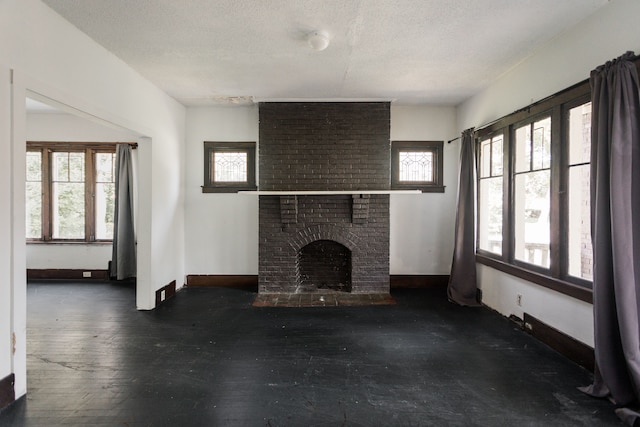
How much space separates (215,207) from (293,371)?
303 centimetres

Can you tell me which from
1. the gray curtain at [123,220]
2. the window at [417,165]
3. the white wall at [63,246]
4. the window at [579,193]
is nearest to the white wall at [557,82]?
the window at [579,193]

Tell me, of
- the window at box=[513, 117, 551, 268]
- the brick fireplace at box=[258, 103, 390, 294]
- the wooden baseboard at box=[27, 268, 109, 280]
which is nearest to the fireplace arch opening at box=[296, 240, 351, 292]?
the brick fireplace at box=[258, 103, 390, 294]

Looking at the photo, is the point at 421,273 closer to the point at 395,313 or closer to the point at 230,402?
the point at 395,313

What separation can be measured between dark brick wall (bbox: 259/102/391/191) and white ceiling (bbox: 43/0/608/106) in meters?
0.42

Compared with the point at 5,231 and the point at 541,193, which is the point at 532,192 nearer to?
the point at 541,193

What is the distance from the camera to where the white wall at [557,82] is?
2112 mm

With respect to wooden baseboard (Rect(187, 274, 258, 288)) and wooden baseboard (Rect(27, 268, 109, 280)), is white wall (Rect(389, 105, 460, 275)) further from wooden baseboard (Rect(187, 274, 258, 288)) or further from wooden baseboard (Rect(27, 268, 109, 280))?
wooden baseboard (Rect(27, 268, 109, 280))

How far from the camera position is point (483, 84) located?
372 centimetres

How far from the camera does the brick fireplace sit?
14.0ft

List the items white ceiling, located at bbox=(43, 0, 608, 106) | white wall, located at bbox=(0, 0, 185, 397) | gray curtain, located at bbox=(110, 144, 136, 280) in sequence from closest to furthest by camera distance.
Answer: white wall, located at bbox=(0, 0, 185, 397), white ceiling, located at bbox=(43, 0, 608, 106), gray curtain, located at bbox=(110, 144, 136, 280)

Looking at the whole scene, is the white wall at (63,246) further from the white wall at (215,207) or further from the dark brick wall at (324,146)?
the dark brick wall at (324,146)

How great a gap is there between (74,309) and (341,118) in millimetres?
4181

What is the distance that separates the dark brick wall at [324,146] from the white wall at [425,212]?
1.64 feet

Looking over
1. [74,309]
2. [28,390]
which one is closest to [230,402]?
[28,390]
